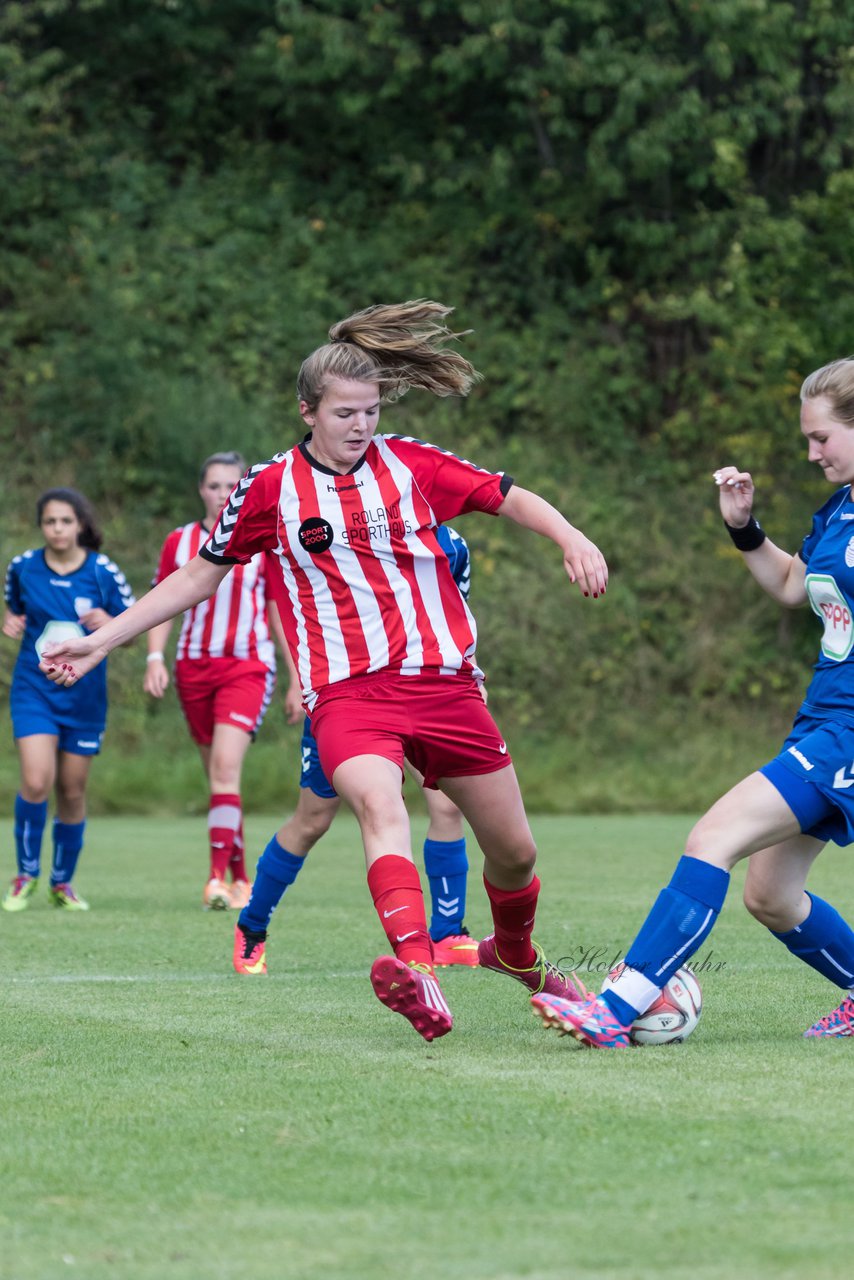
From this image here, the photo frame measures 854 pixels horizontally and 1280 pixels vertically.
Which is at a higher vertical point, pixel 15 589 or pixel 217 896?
pixel 15 589

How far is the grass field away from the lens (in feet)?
9.53

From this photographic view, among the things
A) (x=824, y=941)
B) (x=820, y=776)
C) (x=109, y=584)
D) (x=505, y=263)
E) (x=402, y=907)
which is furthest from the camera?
(x=505, y=263)

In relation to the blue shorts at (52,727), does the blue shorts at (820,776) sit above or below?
above

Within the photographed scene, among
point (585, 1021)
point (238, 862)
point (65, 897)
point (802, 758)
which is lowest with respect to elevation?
point (65, 897)

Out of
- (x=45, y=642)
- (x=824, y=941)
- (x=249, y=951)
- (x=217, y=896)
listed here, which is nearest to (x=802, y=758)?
(x=824, y=941)

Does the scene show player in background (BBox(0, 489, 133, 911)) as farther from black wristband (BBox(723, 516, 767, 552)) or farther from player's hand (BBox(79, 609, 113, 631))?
black wristband (BBox(723, 516, 767, 552))

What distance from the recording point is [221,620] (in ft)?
31.9

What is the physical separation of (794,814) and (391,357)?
1695 millimetres

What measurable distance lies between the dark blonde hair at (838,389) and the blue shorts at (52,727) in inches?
220

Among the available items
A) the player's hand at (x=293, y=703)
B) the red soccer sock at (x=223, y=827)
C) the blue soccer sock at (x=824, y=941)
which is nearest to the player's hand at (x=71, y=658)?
the blue soccer sock at (x=824, y=941)

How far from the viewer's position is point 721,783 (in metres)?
18.9

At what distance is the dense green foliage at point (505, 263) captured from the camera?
21.9m

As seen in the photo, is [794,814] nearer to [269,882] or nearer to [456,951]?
[269,882]

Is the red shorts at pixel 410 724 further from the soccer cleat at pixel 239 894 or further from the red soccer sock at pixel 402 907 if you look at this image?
the soccer cleat at pixel 239 894
